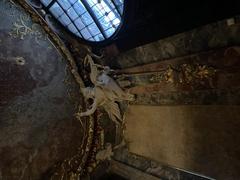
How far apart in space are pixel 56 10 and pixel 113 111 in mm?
1827

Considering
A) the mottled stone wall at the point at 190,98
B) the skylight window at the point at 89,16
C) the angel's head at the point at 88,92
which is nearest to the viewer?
the mottled stone wall at the point at 190,98

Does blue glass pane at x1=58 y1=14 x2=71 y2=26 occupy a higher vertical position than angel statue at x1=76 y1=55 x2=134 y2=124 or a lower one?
higher

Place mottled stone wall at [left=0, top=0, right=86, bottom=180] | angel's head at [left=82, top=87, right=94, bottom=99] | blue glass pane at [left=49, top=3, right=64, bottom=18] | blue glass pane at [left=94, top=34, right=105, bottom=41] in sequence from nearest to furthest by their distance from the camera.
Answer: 1. mottled stone wall at [left=0, top=0, right=86, bottom=180]
2. blue glass pane at [left=94, top=34, right=105, bottom=41]
3. angel's head at [left=82, top=87, right=94, bottom=99]
4. blue glass pane at [left=49, top=3, right=64, bottom=18]

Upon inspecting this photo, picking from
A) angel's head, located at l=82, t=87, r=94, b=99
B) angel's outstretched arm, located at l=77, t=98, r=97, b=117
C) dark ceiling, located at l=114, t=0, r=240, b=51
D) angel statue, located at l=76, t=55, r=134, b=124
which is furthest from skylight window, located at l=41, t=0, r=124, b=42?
angel's outstretched arm, located at l=77, t=98, r=97, b=117

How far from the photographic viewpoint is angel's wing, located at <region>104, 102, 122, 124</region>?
3.91 meters

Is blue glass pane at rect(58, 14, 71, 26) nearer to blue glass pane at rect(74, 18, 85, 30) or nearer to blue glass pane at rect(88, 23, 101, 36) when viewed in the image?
blue glass pane at rect(74, 18, 85, 30)

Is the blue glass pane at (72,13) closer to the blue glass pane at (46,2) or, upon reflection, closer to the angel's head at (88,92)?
the blue glass pane at (46,2)

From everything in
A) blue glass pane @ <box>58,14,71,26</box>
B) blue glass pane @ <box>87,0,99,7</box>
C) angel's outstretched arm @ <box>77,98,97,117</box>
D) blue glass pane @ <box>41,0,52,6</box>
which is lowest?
angel's outstretched arm @ <box>77,98,97,117</box>

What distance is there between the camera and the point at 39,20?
3832 mm

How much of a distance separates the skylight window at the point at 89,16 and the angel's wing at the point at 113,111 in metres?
1.00

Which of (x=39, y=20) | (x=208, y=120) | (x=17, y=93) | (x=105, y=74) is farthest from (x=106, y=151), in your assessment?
(x=39, y=20)

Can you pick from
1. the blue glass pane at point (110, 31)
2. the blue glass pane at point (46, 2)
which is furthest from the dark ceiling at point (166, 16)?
the blue glass pane at point (46, 2)

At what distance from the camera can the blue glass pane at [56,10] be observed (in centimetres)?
400

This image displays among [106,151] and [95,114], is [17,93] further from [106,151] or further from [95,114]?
[106,151]
